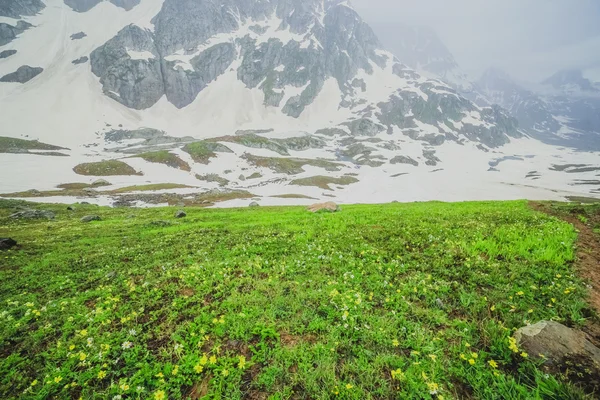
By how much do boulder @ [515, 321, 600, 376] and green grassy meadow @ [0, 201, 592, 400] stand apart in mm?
307

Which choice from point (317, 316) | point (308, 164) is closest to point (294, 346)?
point (317, 316)

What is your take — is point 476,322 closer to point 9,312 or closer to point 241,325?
Result: point 241,325

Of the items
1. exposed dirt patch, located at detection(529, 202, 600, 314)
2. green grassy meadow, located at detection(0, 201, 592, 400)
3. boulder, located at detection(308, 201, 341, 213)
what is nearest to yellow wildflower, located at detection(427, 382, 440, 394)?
green grassy meadow, located at detection(0, 201, 592, 400)

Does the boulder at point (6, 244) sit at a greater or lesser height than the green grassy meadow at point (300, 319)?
lesser

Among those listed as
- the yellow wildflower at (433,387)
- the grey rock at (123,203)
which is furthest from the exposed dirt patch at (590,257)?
the grey rock at (123,203)

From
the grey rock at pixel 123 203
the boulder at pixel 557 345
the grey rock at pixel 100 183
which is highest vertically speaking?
the boulder at pixel 557 345

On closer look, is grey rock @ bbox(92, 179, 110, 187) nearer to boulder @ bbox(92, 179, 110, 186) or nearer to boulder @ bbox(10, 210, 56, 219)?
boulder @ bbox(92, 179, 110, 186)

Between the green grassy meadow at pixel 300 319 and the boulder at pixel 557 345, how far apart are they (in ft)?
1.01

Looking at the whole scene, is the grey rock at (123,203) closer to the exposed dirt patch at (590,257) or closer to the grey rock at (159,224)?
the grey rock at (159,224)

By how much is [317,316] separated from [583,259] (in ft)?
34.9

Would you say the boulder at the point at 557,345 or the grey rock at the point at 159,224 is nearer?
the boulder at the point at 557,345

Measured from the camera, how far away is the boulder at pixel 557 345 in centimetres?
523

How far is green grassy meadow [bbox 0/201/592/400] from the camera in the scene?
555 centimetres

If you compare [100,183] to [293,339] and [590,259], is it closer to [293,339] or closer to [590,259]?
[293,339]
